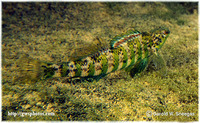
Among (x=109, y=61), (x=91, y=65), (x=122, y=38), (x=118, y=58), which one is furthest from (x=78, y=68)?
(x=122, y=38)

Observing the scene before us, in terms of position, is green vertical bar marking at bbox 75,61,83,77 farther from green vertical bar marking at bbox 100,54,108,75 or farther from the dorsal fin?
the dorsal fin

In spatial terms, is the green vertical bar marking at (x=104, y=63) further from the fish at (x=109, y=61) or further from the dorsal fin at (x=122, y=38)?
the dorsal fin at (x=122, y=38)

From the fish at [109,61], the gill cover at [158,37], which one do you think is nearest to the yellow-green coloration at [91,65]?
the fish at [109,61]

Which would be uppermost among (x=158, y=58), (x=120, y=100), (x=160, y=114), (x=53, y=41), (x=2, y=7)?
(x=2, y=7)

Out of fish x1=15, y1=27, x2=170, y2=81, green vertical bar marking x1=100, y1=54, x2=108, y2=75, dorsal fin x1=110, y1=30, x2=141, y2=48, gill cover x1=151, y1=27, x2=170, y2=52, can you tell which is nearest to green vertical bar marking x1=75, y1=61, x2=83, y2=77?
fish x1=15, y1=27, x2=170, y2=81

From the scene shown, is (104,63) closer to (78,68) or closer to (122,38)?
(78,68)

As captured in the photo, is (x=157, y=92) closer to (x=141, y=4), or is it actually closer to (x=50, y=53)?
(x=50, y=53)

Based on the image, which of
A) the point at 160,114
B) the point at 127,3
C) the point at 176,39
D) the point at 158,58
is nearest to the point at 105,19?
the point at 127,3
